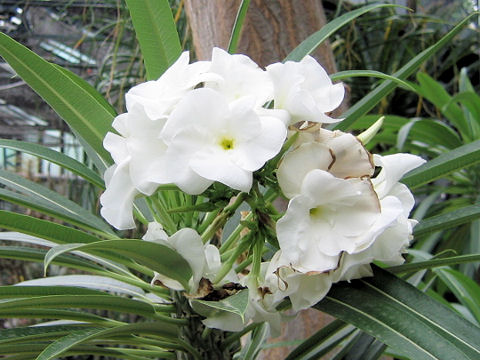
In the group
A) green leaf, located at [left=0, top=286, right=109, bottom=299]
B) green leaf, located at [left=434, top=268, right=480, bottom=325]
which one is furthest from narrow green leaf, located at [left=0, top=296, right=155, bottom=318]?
green leaf, located at [left=434, top=268, right=480, bottom=325]

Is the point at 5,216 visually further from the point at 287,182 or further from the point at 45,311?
the point at 287,182

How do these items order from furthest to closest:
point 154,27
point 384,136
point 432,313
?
point 384,136 < point 154,27 < point 432,313

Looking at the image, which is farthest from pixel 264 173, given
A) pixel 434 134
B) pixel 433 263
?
pixel 434 134

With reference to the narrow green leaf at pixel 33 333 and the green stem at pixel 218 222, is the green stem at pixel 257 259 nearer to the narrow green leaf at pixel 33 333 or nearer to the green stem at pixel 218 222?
the green stem at pixel 218 222

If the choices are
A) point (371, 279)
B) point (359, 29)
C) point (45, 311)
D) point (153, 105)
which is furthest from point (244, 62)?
point (359, 29)

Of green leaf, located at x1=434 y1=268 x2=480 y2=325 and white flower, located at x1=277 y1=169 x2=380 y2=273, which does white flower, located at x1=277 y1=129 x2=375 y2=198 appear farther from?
green leaf, located at x1=434 y1=268 x2=480 y2=325
